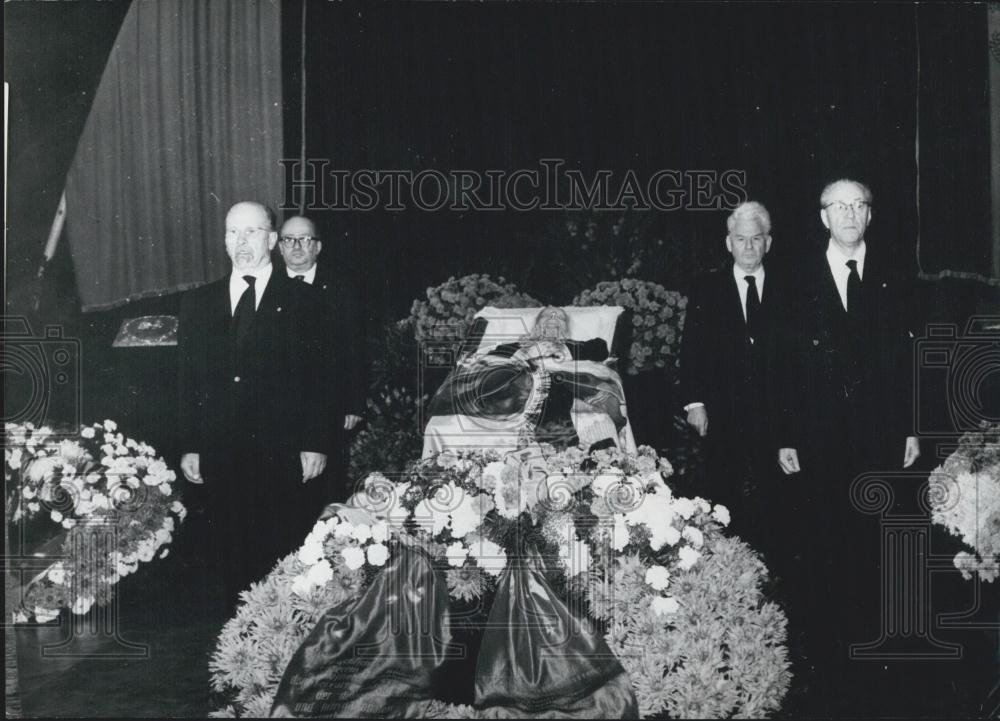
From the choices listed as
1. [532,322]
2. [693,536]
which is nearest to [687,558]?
[693,536]

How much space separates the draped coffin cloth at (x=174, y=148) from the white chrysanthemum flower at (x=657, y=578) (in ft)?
6.56

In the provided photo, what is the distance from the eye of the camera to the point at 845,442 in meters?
3.71

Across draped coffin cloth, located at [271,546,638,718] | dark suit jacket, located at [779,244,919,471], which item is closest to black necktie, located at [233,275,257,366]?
draped coffin cloth, located at [271,546,638,718]

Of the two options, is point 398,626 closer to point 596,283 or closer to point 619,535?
point 619,535

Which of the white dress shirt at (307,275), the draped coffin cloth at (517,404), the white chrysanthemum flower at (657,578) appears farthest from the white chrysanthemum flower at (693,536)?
the white dress shirt at (307,275)

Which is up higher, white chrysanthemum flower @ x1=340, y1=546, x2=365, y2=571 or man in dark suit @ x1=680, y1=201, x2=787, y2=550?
man in dark suit @ x1=680, y1=201, x2=787, y2=550

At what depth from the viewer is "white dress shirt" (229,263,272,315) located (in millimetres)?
3734

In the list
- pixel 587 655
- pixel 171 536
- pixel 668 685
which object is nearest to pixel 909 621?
pixel 668 685

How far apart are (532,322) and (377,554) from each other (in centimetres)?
106

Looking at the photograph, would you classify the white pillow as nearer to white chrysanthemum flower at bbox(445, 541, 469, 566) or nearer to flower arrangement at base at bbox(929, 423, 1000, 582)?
white chrysanthemum flower at bbox(445, 541, 469, 566)

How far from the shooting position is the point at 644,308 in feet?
12.2

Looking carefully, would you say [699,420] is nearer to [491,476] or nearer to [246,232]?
[491,476]

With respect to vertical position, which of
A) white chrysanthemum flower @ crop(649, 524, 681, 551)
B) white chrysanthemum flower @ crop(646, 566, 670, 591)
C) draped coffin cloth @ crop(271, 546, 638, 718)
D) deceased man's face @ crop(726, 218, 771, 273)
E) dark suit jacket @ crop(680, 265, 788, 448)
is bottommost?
draped coffin cloth @ crop(271, 546, 638, 718)

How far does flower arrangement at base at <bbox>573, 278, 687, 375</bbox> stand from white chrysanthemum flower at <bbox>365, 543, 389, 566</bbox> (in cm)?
115
